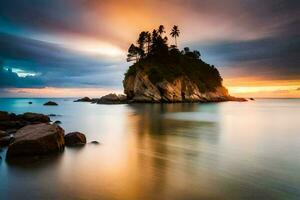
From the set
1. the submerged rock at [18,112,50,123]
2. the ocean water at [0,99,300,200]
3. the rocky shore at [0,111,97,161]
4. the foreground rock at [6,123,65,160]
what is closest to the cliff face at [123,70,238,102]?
the submerged rock at [18,112,50,123]

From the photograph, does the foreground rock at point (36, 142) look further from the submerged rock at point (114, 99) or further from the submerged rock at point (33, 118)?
the submerged rock at point (114, 99)

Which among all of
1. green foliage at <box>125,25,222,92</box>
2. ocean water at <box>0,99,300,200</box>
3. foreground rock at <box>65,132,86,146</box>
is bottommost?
ocean water at <box>0,99,300,200</box>

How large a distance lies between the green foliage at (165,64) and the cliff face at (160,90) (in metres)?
1.65

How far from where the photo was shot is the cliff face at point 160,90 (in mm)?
87875

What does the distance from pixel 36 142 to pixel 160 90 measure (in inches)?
3075

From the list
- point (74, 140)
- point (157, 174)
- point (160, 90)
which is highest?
point (160, 90)

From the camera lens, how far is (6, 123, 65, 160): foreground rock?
12.6 meters

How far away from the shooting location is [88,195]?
8.09m

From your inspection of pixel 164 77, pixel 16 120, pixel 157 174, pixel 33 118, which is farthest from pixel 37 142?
pixel 164 77

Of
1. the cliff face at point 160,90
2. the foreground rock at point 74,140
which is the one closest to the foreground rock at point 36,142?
the foreground rock at point 74,140

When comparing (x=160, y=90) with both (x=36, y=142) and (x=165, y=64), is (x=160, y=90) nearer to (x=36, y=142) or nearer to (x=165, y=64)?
(x=165, y=64)

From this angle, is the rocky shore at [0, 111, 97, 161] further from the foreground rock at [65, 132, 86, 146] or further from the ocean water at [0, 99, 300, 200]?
the ocean water at [0, 99, 300, 200]

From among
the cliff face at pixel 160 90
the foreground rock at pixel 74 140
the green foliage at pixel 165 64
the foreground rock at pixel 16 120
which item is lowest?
the foreground rock at pixel 74 140

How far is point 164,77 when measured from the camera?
294 ft
